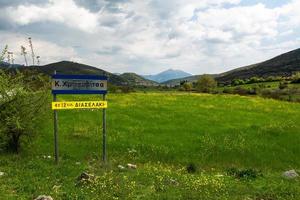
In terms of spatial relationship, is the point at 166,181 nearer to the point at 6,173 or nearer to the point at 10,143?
the point at 6,173

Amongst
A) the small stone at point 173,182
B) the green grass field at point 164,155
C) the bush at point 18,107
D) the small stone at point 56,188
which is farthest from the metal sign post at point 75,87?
the small stone at point 173,182

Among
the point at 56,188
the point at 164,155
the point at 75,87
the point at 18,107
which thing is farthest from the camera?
the point at 164,155

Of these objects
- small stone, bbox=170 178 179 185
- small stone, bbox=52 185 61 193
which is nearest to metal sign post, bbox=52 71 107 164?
small stone, bbox=52 185 61 193

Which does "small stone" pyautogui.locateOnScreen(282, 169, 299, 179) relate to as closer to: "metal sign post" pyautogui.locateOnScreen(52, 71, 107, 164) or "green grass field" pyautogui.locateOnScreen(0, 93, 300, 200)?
"green grass field" pyautogui.locateOnScreen(0, 93, 300, 200)

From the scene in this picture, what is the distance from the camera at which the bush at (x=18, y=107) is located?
23047mm

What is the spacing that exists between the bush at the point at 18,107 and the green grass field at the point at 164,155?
92 centimetres

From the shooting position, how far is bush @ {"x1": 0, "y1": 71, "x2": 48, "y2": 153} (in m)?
23.0

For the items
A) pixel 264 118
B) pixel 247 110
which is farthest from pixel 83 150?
pixel 247 110

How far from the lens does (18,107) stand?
77.0 ft

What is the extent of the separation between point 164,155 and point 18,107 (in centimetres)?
905

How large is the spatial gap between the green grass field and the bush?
92 cm

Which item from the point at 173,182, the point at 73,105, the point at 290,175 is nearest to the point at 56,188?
the point at 173,182

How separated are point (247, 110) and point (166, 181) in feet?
93.7

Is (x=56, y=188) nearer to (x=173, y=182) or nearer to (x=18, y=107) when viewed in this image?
(x=173, y=182)
